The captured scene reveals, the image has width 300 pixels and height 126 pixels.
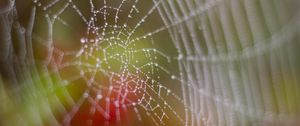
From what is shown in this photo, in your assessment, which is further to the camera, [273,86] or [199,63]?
[273,86]

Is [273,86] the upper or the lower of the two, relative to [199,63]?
lower

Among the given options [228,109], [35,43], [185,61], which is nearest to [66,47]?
[35,43]

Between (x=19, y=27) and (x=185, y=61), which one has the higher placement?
(x=19, y=27)

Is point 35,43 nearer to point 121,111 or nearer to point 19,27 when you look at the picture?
point 19,27

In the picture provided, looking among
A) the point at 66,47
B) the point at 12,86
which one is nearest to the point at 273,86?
the point at 66,47

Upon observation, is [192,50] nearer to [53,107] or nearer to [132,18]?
[132,18]

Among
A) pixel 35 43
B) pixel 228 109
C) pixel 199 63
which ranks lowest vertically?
pixel 228 109
